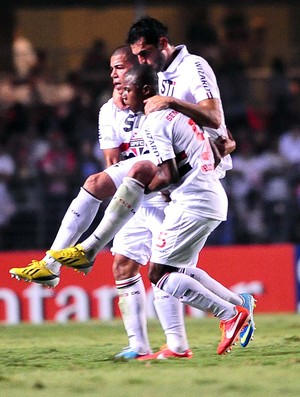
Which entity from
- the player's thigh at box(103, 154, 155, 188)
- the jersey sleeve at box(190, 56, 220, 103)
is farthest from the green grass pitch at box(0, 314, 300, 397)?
the jersey sleeve at box(190, 56, 220, 103)

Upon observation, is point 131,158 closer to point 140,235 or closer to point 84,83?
point 140,235

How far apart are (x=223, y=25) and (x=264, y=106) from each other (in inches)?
76.2

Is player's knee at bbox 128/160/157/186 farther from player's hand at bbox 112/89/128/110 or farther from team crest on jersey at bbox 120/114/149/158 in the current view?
player's hand at bbox 112/89/128/110

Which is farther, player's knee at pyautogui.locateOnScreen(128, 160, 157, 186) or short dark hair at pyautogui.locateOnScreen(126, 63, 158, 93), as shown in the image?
short dark hair at pyautogui.locateOnScreen(126, 63, 158, 93)

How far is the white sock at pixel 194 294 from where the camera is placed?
773 centimetres

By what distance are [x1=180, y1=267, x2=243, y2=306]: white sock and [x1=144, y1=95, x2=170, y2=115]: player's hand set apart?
1.16 metres

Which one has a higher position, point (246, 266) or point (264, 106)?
point (264, 106)

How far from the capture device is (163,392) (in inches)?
240

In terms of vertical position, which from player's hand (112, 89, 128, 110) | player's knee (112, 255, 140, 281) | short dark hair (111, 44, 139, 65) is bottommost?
player's knee (112, 255, 140, 281)

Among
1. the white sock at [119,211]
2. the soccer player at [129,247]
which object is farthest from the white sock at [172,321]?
the white sock at [119,211]

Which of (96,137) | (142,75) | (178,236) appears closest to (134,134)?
(142,75)

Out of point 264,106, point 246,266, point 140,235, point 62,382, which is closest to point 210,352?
point 140,235

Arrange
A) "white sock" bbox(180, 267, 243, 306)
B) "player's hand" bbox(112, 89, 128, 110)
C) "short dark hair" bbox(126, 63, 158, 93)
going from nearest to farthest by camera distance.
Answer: "short dark hair" bbox(126, 63, 158, 93) < "white sock" bbox(180, 267, 243, 306) < "player's hand" bbox(112, 89, 128, 110)

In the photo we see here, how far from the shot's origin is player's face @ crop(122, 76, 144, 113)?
26.1 ft
